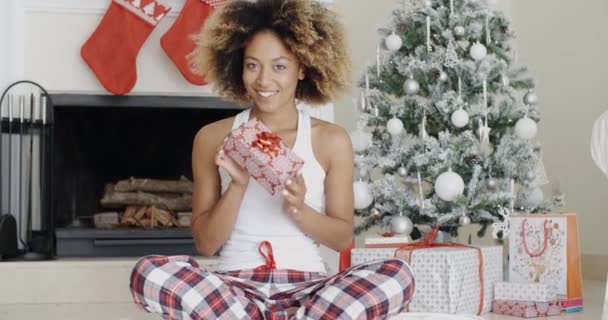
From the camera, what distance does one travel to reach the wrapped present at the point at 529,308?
252cm

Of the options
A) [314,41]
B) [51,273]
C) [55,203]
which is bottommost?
[51,273]

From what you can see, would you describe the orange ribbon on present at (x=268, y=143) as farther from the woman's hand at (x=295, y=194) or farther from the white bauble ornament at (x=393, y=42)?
the white bauble ornament at (x=393, y=42)

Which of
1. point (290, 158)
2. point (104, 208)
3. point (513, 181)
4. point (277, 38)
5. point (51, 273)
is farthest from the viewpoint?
point (104, 208)

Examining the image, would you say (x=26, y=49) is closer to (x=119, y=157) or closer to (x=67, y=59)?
(x=67, y=59)

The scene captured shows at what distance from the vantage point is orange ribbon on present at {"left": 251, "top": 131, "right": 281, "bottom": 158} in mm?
1570

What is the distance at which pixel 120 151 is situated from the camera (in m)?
3.46

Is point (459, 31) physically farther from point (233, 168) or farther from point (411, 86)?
point (233, 168)

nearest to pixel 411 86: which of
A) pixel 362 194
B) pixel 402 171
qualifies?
pixel 402 171

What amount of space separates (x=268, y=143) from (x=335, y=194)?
0.82ft

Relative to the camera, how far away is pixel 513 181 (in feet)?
9.22

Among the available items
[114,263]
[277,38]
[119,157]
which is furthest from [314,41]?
[119,157]

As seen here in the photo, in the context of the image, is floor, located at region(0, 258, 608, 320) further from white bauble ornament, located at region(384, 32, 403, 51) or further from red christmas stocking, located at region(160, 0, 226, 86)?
white bauble ornament, located at region(384, 32, 403, 51)

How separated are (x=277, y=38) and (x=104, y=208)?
184 centimetres

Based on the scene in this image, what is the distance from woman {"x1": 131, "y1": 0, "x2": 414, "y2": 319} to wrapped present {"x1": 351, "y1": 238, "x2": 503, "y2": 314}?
25.7 inches
